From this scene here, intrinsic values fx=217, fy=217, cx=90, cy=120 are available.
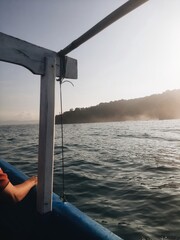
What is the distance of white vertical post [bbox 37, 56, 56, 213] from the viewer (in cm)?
289

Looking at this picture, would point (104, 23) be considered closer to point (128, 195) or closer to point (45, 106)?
point (45, 106)

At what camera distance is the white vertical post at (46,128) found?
114 inches

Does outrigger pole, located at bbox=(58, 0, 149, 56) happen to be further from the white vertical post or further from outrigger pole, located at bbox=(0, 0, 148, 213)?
the white vertical post

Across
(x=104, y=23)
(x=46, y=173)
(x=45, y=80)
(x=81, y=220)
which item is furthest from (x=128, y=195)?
(x=104, y=23)

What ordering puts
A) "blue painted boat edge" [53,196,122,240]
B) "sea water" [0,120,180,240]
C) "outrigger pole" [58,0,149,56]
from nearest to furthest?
"outrigger pole" [58,0,149,56] < "blue painted boat edge" [53,196,122,240] < "sea water" [0,120,180,240]

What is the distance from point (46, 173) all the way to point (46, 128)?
2.01 ft

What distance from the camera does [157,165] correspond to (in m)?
11.6

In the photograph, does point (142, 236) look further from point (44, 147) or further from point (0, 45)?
point (0, 45)

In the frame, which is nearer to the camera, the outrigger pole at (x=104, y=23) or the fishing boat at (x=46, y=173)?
the outrigger pole at (x=104, y=23)

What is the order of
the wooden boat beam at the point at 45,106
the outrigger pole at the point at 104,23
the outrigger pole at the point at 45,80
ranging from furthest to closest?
the wooden boat beam at the point at 45,106 → the outrigger pole at the point at 45,80 → the outrigger pole at the point at 104,23

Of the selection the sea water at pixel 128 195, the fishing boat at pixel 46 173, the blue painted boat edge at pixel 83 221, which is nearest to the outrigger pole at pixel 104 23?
the fishing boat at pixel 46 173

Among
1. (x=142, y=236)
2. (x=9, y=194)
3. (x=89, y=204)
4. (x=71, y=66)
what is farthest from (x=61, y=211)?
(x=89, y=204)

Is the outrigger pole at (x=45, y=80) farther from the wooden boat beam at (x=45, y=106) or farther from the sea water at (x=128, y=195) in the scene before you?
the sea water at (x=128, y=195)

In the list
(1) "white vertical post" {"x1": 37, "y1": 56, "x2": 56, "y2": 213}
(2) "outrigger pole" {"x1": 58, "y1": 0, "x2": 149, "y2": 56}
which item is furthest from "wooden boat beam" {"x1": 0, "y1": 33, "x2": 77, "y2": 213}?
(2) "outrigger pole" {"x1": 58, "y1": 0, "x2": 149, "y2": 56}
